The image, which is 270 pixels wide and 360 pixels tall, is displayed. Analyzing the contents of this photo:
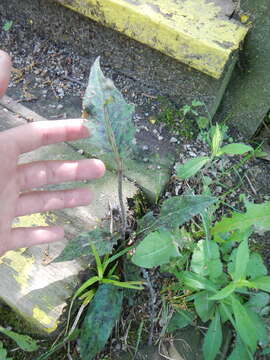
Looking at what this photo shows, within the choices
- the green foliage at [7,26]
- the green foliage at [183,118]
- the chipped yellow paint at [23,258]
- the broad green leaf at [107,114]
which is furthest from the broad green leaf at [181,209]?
the green foliage at [7,26]

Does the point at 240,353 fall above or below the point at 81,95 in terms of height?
below

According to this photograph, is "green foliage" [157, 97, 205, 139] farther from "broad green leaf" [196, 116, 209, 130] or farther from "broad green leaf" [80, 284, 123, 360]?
"broad green leaf" [80, 284, 123, 360]

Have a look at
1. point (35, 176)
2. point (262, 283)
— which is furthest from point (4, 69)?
point (262, 283)

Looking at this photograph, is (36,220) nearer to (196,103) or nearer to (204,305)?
(204,305)

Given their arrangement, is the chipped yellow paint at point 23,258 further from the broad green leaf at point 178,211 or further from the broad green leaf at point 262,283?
the broad green leaf at point 262,283

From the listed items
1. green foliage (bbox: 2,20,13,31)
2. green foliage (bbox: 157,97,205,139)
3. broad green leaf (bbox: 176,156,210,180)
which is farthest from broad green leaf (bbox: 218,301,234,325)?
green foliage (bbox: 2,20,13,31)

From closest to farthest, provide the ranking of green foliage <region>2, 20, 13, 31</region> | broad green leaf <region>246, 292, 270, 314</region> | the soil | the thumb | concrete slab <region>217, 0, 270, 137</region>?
the thumb, broad green leaf <region>246, 292, 270, 314</region>, concrete slab <region>217, 0, 270, 137</region>, the soil, green foliage <region>2, 20, 13, 31</region>

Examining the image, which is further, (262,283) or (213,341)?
(213,341)
